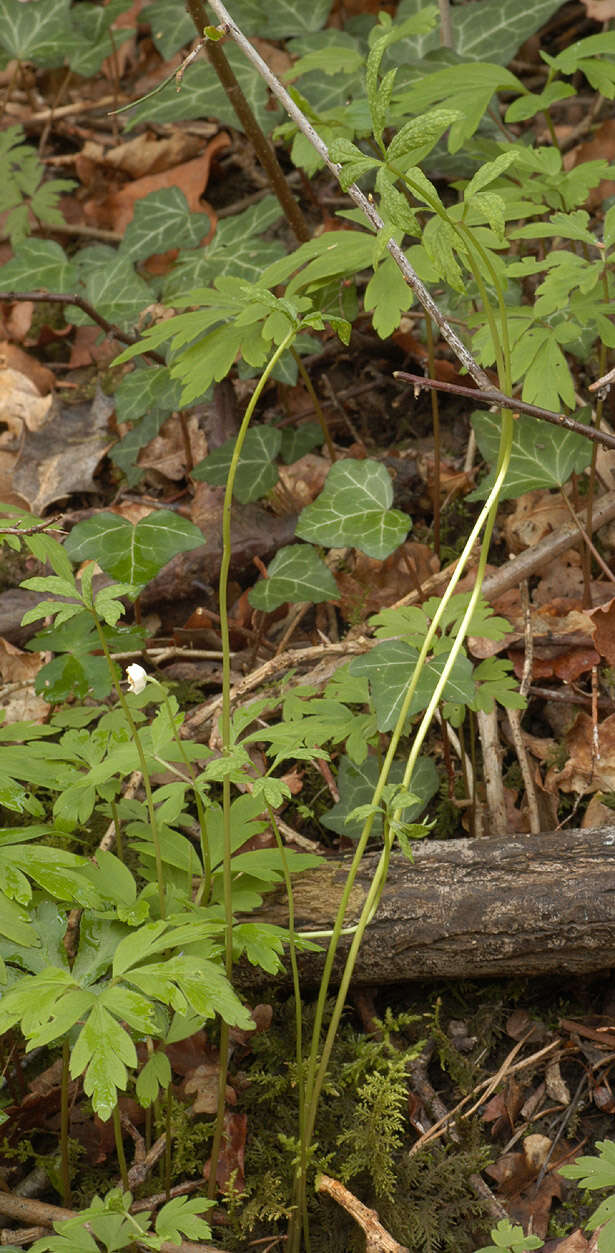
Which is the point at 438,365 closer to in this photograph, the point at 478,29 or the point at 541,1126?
the point at 478,29

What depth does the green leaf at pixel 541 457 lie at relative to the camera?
279cm

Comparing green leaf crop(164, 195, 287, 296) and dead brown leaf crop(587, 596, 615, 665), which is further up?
green leaf crop(164, 195, 287, 296)

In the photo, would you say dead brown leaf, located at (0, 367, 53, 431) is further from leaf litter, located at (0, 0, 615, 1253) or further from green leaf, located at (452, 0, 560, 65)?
green leaf, located at (452, 0, 560, 65)

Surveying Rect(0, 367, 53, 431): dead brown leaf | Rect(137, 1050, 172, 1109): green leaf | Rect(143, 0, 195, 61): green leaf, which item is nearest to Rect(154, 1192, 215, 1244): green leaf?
Rect(137, 1050, 172, 1109): green leaf

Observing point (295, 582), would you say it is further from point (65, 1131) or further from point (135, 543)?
point (65, 1131)

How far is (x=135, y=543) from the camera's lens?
259 cm

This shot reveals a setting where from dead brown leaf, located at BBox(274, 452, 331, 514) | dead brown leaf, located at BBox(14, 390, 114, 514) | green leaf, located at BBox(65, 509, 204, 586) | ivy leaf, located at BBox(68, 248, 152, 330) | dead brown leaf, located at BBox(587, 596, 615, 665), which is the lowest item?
dead brown leaf, located at BBox(587, 596, 615, 665)

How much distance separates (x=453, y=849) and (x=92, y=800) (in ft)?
2.56

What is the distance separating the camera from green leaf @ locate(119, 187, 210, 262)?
359 cm

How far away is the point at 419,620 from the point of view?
7.47 feet

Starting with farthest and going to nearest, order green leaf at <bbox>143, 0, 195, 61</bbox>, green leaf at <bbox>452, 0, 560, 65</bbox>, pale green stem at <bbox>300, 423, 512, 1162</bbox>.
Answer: green leaf at <bbox>143, 0, 195, 61</bbox> → green leaf at <bbox>452, 0, 560, 65</bbox> → pale green stem at <bbox>300, 423, 512, 1162</bbox>

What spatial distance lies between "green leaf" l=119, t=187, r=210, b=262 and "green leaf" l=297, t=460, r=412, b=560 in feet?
4.36

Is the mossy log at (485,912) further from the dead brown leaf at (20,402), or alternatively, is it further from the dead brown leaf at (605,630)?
the dead brown leaf at (20,402)

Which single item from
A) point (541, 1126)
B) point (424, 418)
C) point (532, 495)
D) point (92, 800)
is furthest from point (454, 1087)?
point (424, 418)
